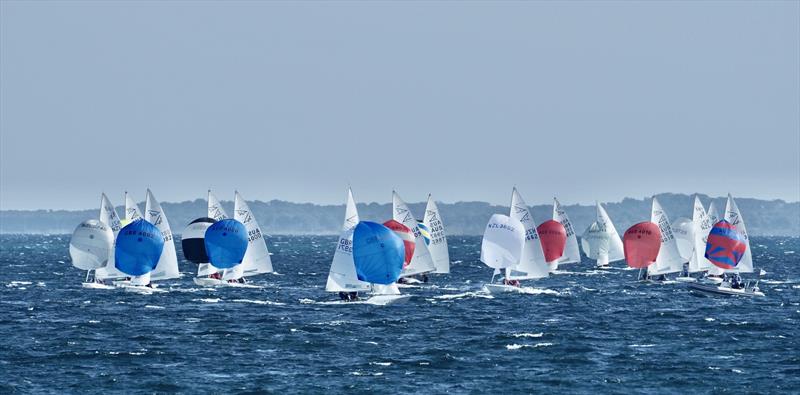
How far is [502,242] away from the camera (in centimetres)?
8781

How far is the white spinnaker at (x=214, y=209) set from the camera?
102 metres

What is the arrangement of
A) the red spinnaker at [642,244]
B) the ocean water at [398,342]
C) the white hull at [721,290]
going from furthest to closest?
1. the red spinnaker at [642,244]
2. the white hull at [721,290]
3. the ocean water at [398,342]

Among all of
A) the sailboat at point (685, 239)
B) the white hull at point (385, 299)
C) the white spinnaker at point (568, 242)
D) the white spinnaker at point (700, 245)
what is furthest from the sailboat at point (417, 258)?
the white spinnaker at point (568, 242)

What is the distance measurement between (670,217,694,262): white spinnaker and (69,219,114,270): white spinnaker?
4910 cm

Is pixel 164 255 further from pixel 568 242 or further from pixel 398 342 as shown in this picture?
pixel 568 242

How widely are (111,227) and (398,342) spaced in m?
40.1

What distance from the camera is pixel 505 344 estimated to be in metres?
61.8

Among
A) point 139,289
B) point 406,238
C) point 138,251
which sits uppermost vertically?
point 406,238

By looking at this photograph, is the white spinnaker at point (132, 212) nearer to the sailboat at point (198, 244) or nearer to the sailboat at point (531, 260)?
the sailboat at point (198, 244)

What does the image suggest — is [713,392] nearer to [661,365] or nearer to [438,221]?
[661,365]

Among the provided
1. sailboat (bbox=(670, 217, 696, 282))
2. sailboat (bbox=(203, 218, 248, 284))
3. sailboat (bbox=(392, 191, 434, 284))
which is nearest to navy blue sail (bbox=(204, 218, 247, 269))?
sailboat (bbox=(203, 218, 248, 284))

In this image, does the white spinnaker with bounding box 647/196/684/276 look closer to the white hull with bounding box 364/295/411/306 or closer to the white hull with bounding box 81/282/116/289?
the white hull with bounding box 364/295/411/306

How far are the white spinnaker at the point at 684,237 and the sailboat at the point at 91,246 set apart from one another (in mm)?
49070

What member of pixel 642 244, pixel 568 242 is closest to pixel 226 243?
pixel 642 244
